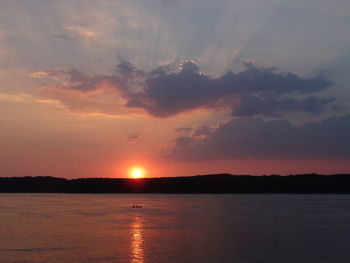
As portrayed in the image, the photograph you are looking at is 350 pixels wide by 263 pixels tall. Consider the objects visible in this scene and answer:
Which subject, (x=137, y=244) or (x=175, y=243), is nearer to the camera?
(x=137, y=244)

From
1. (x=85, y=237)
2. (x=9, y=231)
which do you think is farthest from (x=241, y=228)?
(x=9, y=231)

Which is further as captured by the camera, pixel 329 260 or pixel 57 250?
pixel 57 250

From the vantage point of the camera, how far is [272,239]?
142 ft

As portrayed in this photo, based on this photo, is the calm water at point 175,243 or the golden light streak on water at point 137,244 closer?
the golden light streak on water at point 137,244

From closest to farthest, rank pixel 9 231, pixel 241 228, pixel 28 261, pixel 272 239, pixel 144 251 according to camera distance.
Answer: pixel 28 261 → pixel 144 251 → pixel 272 239 → pixel 9 231 → pixel 241 228

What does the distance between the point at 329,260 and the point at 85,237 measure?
23.4m

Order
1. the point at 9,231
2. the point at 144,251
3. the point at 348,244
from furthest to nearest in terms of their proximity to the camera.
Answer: the point at 9,231, the point at 348,244, the point at 144,251

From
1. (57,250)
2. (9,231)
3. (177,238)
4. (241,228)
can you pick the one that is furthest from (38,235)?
(241,228)

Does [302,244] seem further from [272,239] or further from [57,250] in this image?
[57,250]

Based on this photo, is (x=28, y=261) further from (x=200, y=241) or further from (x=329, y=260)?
(x=329, y=260)

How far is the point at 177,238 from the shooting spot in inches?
1734

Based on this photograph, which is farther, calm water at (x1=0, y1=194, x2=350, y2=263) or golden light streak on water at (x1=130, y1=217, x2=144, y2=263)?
calm water at (x1=0, y1=194, x2=350, y2=263)

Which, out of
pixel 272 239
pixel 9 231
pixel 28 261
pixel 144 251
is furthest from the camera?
pixel 9 231

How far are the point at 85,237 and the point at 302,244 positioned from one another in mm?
20674
